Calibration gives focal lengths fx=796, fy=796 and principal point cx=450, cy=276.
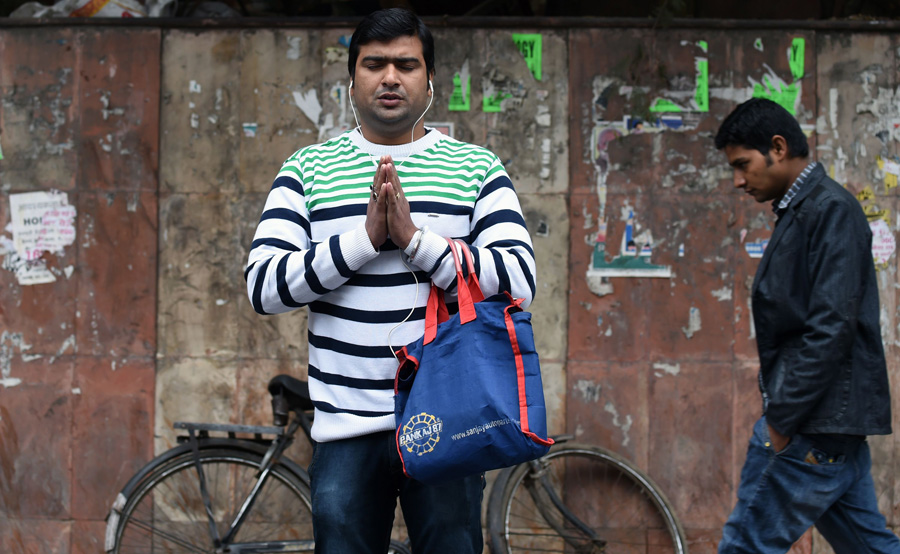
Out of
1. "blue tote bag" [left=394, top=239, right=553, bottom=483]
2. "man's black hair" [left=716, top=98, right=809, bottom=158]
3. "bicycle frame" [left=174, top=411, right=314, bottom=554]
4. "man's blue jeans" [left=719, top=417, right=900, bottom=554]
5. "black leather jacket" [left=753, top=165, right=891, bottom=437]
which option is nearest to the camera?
"blue tote bag" [left=394, top=239, right=553, bottom=483]

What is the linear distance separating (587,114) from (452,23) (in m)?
0.83

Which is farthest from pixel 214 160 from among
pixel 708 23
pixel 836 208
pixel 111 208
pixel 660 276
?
pixel 836 208

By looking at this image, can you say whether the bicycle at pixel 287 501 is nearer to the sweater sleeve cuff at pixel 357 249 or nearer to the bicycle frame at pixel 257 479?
the bicycle frame at pixel 257 479

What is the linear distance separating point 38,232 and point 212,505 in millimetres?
1694

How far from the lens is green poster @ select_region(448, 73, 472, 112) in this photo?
4.05 metres

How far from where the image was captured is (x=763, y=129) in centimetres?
271

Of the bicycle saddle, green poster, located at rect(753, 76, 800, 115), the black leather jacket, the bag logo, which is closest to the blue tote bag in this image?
the bag logo

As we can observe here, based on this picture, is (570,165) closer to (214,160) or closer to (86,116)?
(214,160)

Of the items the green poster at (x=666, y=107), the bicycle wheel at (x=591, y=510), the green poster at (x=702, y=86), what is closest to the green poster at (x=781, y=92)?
the green poster at (x=702, y=86)

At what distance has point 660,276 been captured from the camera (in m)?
4.04

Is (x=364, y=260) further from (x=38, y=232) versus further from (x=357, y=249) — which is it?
(x=38, y=232)

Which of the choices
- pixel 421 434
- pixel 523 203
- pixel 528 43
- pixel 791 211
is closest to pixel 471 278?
pixel 421 434

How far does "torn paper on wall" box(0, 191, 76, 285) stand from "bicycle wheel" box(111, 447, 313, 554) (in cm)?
129

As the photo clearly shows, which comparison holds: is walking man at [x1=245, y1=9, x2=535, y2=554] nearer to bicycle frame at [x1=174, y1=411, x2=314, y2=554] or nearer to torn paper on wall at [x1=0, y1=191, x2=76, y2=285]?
bicycle frame at [x1=174, y1=411, x2=314, y2=554]
